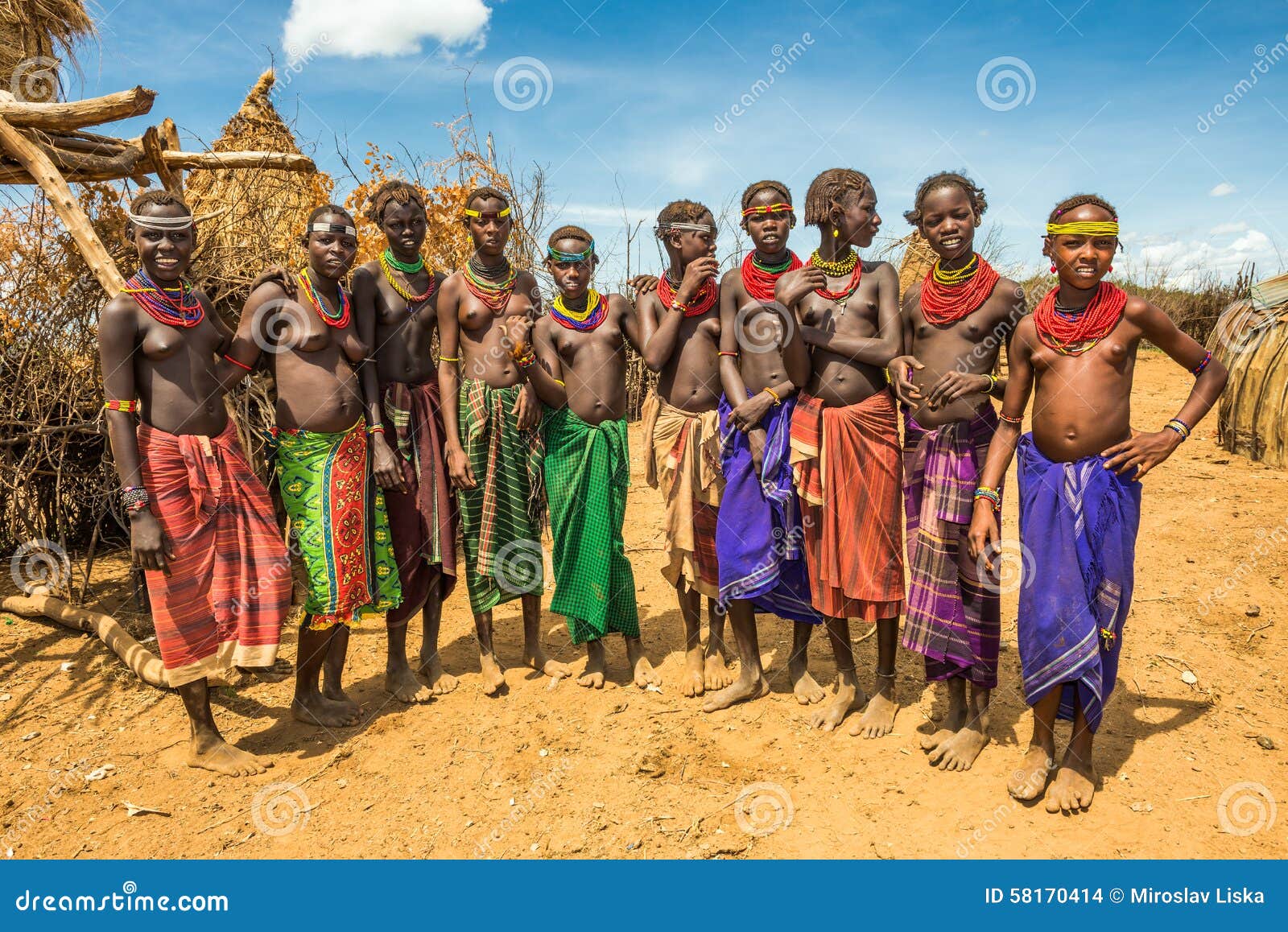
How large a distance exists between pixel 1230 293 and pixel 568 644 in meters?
14.4

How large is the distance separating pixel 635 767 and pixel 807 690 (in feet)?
3.05

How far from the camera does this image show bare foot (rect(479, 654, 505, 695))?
3.88m

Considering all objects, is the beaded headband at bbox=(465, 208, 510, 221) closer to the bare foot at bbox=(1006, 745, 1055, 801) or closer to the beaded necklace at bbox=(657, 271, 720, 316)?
the beaded necklace at bbox=(657, 271, 720, 316)

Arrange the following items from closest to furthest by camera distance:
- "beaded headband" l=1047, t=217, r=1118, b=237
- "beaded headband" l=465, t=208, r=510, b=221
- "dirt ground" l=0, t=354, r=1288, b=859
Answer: "beaded headband" l=1047, t=217, r=1118, b=237, "dirt ground" l=0, t=354, r=1288, b=859, "beaded headband" l=465, t=208, r=510, b=221

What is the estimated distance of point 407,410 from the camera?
12.0ft

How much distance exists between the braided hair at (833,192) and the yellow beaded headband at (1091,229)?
800 millimetres

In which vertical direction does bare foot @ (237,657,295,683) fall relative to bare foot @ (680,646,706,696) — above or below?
below

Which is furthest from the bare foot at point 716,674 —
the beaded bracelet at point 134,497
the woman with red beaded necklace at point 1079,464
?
the beaded bracelet at point 134,497

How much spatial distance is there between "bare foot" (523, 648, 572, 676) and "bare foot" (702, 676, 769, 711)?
758 mm

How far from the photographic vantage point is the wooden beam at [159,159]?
483cm

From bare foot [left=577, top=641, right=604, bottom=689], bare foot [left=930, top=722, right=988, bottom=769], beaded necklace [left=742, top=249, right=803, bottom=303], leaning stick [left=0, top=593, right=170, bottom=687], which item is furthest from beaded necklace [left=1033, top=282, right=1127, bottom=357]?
leaning stick [left=0, top=593, right=170, bottom=687]

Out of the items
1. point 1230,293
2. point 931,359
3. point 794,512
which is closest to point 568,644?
point 794,512

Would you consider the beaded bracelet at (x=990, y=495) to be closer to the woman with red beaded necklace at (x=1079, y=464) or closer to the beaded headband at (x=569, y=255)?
the woman with red beaded necklace at (x=1079, y=464)

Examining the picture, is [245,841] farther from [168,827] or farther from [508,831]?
[508,831]
